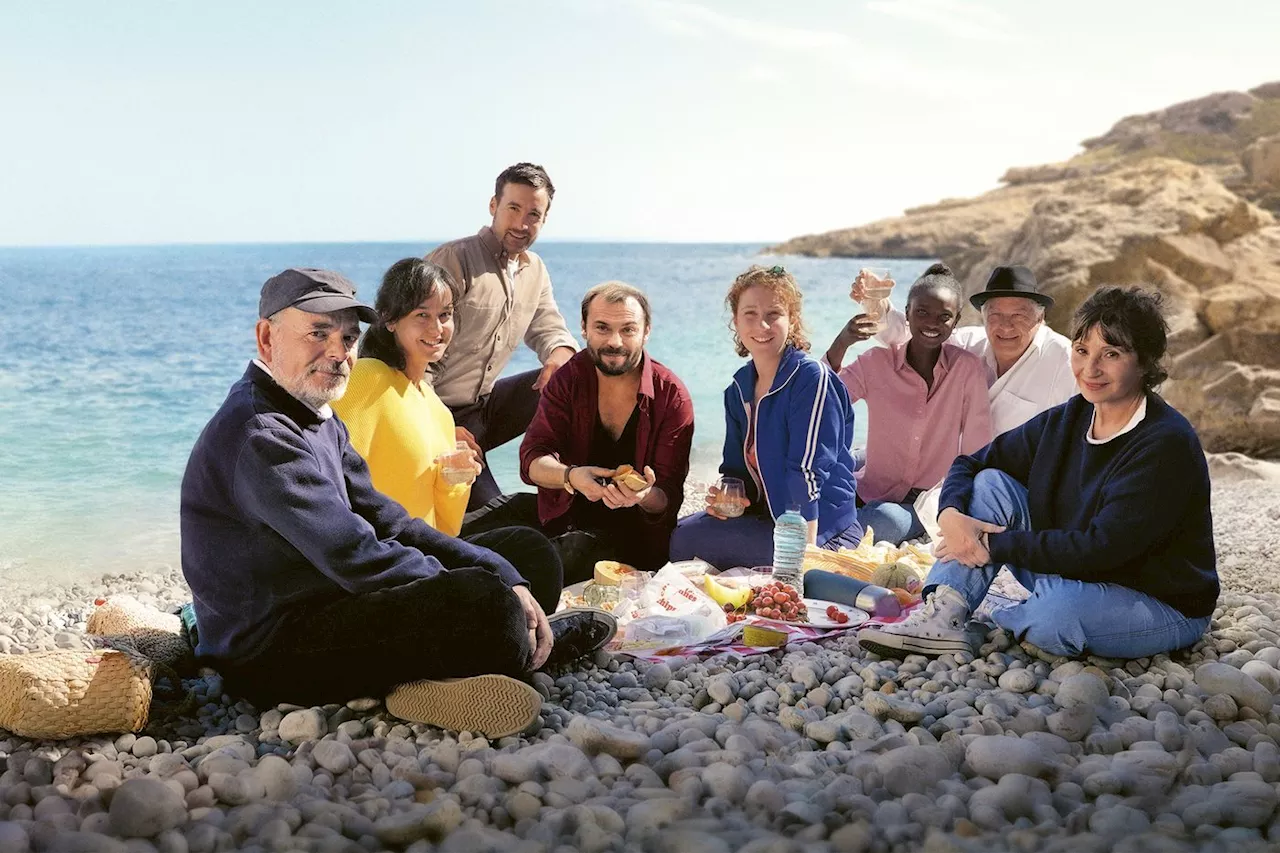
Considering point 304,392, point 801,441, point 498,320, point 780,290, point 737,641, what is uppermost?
point 780,290

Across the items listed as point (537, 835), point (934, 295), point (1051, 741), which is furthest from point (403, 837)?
point (934, 295)

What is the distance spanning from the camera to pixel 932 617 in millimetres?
4090

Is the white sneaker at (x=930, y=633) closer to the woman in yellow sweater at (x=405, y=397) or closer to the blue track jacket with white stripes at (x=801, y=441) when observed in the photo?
the blue track jacket with white stripes at (x=801, y=441)

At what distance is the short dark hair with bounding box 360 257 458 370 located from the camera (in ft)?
15.2

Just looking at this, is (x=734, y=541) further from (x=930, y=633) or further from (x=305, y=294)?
(x=305, y=294)

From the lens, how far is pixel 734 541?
5504mm

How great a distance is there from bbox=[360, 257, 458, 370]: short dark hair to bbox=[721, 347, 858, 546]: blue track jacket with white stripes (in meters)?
1.57

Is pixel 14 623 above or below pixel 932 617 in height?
below

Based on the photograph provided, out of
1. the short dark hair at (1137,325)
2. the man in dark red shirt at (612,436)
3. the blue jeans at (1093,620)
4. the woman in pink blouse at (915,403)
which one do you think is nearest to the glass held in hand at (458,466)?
the man in dark red shirt at (612,436)

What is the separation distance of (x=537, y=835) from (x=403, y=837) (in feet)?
0.99

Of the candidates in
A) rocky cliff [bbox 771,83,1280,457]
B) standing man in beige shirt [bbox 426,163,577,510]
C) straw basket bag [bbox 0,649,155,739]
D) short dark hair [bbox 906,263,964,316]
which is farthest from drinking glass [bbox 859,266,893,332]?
straw basket bag [bbox 0,649,155,739]

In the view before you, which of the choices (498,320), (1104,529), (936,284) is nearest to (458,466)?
(498,320)

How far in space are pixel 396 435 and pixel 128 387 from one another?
15958 mm

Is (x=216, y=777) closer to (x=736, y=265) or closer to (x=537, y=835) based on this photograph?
(x=537, y=835)
